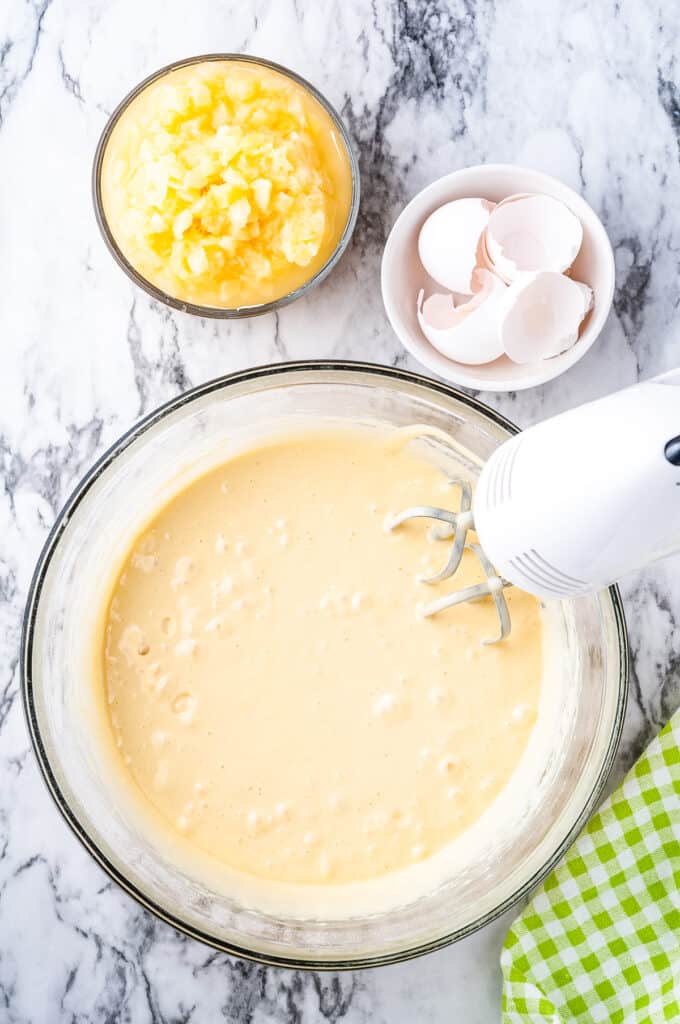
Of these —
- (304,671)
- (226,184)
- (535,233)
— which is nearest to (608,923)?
(304,671)

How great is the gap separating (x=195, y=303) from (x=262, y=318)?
10 centimetres

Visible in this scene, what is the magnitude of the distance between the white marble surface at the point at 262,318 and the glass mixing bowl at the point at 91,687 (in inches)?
4.0

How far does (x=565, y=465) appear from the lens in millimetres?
805

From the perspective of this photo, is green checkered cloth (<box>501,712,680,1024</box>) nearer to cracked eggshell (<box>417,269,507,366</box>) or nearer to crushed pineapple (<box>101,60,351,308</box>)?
cracked eggshell (<box>417,269,507,366</box>)

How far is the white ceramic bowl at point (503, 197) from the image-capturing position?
1160 millimetres

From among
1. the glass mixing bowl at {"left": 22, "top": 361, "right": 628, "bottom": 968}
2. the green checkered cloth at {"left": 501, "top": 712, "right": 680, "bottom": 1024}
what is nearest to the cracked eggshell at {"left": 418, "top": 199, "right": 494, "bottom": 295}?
the glass mixing bowl at {"left": 22, "top": 361, "right": 628, "bottom": 968}

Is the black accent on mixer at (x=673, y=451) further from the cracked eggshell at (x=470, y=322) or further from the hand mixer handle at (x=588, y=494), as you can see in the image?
the cracked eggshell at (x=470, y=322)

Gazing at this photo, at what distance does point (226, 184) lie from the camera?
1.08m

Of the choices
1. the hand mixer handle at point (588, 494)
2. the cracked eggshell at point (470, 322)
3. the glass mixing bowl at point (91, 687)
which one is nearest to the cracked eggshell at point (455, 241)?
the cracked eggshell at point (470, 322)

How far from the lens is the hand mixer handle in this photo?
2.49 ft

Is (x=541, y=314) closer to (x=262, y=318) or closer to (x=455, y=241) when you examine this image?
(x=455, y=241)

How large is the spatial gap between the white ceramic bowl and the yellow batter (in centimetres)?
12

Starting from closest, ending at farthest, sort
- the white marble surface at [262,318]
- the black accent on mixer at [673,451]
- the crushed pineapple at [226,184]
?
the black accent on mixer at [673,451], the crushed pineapple at [226,184], the white marble surface at [262,318]

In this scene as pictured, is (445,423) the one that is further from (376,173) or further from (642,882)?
(642,882)
